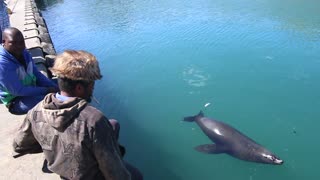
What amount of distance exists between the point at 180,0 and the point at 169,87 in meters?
13.8

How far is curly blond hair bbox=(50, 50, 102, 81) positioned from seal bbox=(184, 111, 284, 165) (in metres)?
5.06

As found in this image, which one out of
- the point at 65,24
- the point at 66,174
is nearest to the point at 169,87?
the point at 66,174

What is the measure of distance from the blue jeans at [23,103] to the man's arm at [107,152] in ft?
10.9

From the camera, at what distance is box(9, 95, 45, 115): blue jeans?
6223 millimetres

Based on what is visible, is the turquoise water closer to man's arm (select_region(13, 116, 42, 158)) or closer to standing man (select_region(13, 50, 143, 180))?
man's arm (select_region(13, 116, 42, 158))

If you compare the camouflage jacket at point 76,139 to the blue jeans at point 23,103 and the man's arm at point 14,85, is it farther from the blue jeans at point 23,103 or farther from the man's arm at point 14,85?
the blue jeans at point 23,103

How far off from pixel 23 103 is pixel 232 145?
14.2ft

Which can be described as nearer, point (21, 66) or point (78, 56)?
point (78, 56)

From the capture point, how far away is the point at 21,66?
597cm

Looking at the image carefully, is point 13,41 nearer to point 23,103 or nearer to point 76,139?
point 23,103

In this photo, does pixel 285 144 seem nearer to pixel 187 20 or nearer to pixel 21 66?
pixel 21 66

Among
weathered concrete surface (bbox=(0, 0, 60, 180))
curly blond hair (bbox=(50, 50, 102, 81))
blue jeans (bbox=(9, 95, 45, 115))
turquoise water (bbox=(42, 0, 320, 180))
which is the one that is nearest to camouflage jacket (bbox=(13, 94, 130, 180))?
curly blond hair (bbox=(50, 50, 102, 81))

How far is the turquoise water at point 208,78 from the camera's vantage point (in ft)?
26.4

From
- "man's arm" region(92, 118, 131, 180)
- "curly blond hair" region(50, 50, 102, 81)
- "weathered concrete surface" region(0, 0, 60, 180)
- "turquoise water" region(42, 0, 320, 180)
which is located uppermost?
"curly blond hair" region(50, 50, 102, 81)
